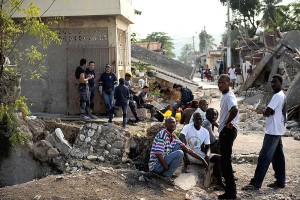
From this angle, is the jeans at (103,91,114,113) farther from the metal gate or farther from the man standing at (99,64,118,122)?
the metal gate

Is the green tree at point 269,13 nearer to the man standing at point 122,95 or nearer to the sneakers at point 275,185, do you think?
the man standing at point 122,95

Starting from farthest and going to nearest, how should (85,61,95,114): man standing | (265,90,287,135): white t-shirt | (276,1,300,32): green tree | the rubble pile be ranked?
1. (276,1,300,32): green tree
2. (85,61,95,114): man standing
3. the rubble pile
4. (265,90,287,135): white t-shirt

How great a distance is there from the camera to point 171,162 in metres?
5.92

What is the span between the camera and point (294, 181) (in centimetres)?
679

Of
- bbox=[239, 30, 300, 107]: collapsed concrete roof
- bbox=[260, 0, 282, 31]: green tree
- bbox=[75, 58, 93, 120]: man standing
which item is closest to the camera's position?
bbox=[75, 58, 93, 120]: man standing

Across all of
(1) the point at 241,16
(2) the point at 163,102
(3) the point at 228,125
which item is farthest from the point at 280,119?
(1) the point at 241,16

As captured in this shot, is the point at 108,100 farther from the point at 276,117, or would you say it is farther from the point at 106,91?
the point at 276,117

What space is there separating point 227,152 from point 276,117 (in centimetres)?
103

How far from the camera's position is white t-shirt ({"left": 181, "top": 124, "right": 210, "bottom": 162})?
21.3 feet

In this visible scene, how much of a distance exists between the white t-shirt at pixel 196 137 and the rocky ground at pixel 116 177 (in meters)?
0.63

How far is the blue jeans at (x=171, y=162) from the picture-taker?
588 centimetres

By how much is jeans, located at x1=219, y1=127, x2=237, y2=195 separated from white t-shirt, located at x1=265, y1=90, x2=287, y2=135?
754 mm

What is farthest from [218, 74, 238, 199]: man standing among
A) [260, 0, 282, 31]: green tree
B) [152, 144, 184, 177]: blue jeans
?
[260, 0, 282, 31]: green tree

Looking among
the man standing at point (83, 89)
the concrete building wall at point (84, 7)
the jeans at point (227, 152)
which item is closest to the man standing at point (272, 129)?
the jeans at point (227, 152)
